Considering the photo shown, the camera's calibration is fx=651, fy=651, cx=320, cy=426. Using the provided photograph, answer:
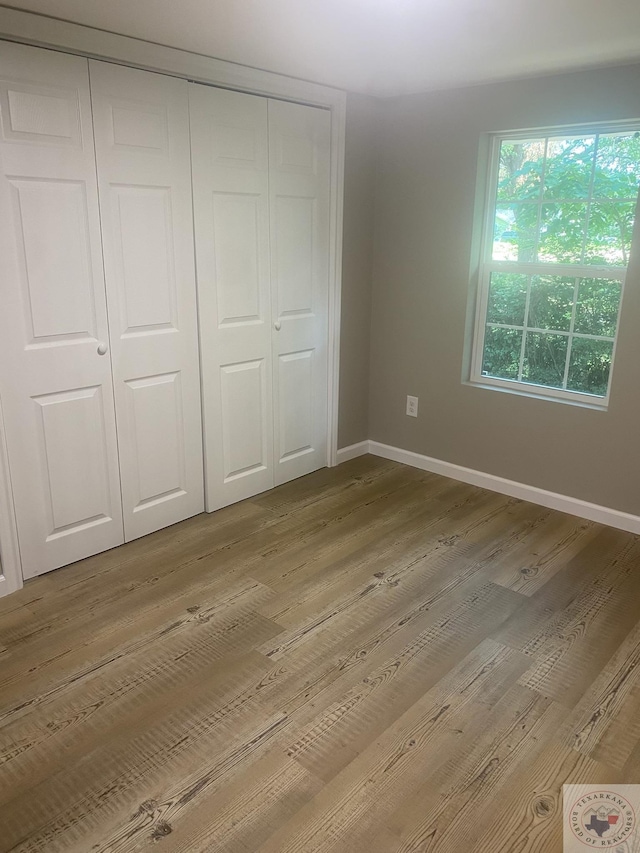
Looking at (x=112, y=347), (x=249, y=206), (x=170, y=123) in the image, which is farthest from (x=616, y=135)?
(x=112, y=347)

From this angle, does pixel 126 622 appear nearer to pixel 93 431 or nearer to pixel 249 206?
pixel 93 431

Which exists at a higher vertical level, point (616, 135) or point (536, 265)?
point (616, 135)

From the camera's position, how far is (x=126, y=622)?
2.42 m

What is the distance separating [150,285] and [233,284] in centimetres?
46

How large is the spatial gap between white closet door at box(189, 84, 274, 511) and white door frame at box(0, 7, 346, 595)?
84mm

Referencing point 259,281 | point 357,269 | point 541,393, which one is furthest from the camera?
point 357,269

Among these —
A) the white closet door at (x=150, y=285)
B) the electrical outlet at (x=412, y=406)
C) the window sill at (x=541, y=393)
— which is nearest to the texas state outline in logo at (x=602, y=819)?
the window sill at (x=541, y=393)

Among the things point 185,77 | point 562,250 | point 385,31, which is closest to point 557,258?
point 562,250

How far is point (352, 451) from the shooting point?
13.4ft

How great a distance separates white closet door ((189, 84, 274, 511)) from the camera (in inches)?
115

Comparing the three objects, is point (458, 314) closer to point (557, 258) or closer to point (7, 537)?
point (557, 258)

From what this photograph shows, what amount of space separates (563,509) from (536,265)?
1.25m

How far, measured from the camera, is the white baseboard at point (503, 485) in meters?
3.18

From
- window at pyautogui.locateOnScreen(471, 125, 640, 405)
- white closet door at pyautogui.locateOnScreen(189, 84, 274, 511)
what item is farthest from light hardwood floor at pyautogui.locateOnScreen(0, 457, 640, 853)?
window at pyautogui.locateOnScreen(471, 125, 640, 405)
